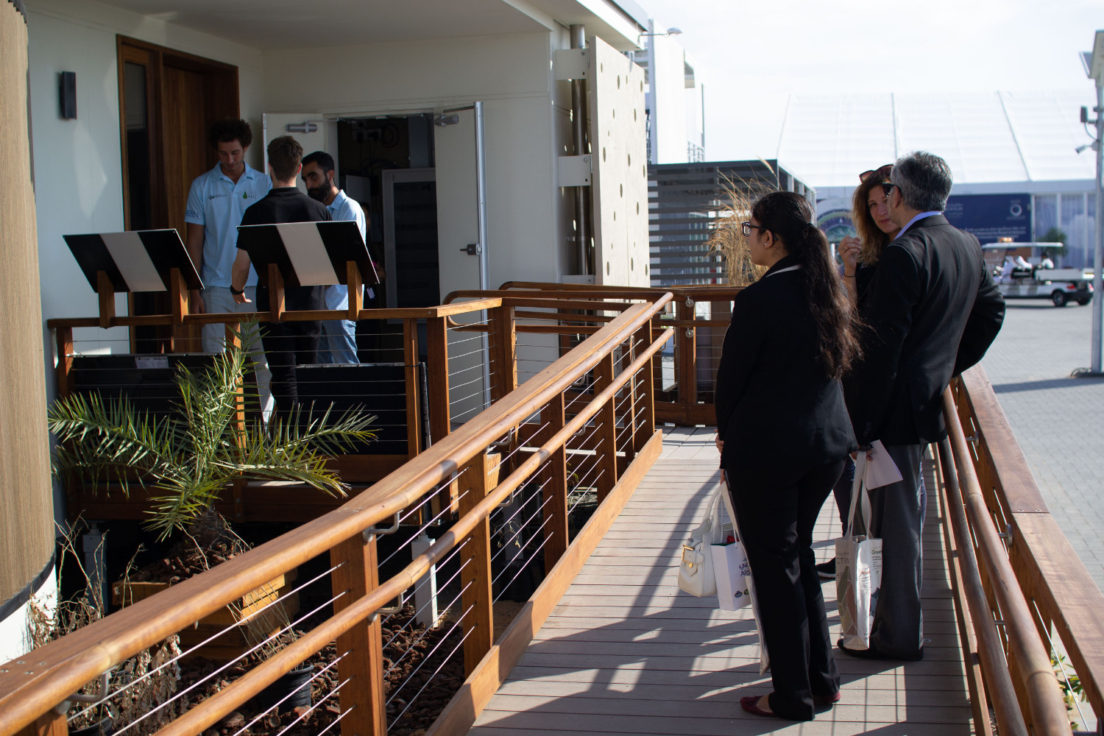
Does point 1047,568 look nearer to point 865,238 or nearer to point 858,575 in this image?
point 858,575

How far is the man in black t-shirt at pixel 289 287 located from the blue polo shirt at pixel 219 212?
2.81ft

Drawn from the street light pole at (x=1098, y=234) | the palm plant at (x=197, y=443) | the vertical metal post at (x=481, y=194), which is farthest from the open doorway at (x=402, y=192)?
the street light pole at (x=1098, y=234)

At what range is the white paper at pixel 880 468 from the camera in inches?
147

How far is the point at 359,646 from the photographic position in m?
2.98

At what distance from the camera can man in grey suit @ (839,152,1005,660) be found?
364 centimetres

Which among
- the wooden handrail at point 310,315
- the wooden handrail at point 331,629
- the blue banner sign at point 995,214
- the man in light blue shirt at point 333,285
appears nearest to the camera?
the wooden handrail at point 331,629

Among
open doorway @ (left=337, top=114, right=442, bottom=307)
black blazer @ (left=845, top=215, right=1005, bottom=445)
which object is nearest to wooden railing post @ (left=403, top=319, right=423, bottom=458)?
black blazer @ (left=845, top=215, right=1005, bottom=445)

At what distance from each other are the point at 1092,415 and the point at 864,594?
11842 millimetres

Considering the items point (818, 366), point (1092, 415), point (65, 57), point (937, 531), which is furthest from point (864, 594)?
point (1092, 415)

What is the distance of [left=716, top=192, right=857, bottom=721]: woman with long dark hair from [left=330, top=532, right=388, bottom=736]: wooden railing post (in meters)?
1.13

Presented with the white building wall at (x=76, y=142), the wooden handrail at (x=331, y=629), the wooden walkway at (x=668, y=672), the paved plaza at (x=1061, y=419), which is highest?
the white building wall at (x=76, y=142)

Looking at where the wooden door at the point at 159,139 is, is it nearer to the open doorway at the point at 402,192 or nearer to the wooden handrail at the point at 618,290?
the wooden handrail at the point at 618,290

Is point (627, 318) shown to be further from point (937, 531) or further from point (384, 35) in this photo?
point (384, 35)

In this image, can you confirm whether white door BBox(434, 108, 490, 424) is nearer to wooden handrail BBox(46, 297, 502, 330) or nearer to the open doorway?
the open doorway
